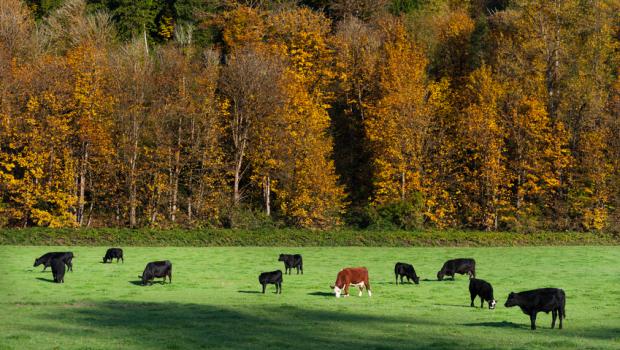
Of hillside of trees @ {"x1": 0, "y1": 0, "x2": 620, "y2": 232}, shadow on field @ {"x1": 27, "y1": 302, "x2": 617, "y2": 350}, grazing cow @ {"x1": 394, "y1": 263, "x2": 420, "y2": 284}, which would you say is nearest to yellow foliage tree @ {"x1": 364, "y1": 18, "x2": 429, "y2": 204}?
hillside of trees @ {"x1": 0, "y1": 0, "x2": 620, "y2": 232}

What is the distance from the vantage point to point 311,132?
81.4 meters

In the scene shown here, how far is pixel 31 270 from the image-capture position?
47.1 m

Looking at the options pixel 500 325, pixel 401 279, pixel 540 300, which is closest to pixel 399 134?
pixel 401 279

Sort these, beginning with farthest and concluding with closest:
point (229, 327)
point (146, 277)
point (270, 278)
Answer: point (146, 277) → point (270, 278) → point (229, 327)

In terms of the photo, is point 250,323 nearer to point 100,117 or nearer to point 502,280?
point 502,280

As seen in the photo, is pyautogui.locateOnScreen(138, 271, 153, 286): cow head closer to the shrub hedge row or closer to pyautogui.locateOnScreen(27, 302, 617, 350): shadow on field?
pyautogui.locateOnScreen(27, 302, 617, 350): shadow on field

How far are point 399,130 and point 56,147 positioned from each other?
34402 millimetres

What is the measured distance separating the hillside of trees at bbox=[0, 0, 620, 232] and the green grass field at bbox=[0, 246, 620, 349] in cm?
2118

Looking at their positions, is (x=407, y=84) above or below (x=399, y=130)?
above

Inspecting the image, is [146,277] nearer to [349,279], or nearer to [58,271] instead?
[58,271]

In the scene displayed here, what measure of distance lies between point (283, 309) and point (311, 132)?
49.8 meters

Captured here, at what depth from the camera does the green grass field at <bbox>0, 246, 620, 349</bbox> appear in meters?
25.2

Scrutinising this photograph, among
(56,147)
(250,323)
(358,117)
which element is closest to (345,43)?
(358,117)

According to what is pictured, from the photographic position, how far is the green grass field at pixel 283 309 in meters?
25.2
